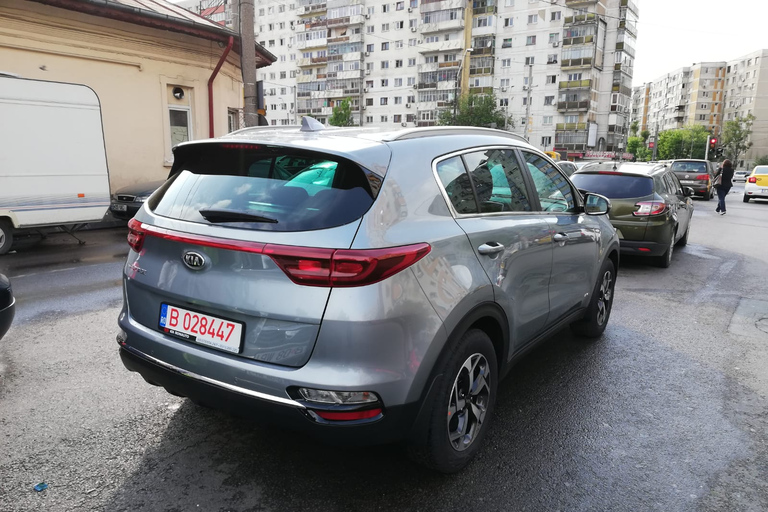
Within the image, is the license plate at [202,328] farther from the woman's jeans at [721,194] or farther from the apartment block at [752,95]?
the apartment block at [752,95]

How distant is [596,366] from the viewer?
4.40m

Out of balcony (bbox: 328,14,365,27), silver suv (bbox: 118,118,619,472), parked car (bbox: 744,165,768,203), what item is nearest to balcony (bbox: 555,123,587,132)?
balcony (bbox: 328,14,365,27)

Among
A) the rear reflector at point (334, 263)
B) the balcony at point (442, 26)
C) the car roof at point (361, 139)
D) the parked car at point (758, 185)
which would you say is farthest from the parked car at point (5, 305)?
the balcony at point (442, 26)

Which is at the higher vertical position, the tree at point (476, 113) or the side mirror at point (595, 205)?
the tree at point (476, 113)

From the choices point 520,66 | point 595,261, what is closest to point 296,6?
point 520,66

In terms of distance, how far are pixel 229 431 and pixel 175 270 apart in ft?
3.76

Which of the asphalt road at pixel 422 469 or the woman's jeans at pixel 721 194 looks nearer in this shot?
the asphalt road at pixel 422 469

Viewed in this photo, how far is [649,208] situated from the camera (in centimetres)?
837

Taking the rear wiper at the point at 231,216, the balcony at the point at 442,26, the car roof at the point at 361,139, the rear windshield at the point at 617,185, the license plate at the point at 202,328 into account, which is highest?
the balcony at the point at 442,26

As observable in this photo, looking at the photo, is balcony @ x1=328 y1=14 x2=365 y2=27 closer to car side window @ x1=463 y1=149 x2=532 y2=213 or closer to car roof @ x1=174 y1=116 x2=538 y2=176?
car side window @ x1=463 y1=149 x2=532 y2=213

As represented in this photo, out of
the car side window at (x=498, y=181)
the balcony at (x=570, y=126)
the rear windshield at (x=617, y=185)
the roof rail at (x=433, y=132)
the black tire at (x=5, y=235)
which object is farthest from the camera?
the balcony at (x=570, y=126)

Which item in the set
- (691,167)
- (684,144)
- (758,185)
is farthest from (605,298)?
(684,144)

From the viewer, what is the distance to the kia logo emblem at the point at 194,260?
7.87ft

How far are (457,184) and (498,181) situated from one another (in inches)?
19.6
